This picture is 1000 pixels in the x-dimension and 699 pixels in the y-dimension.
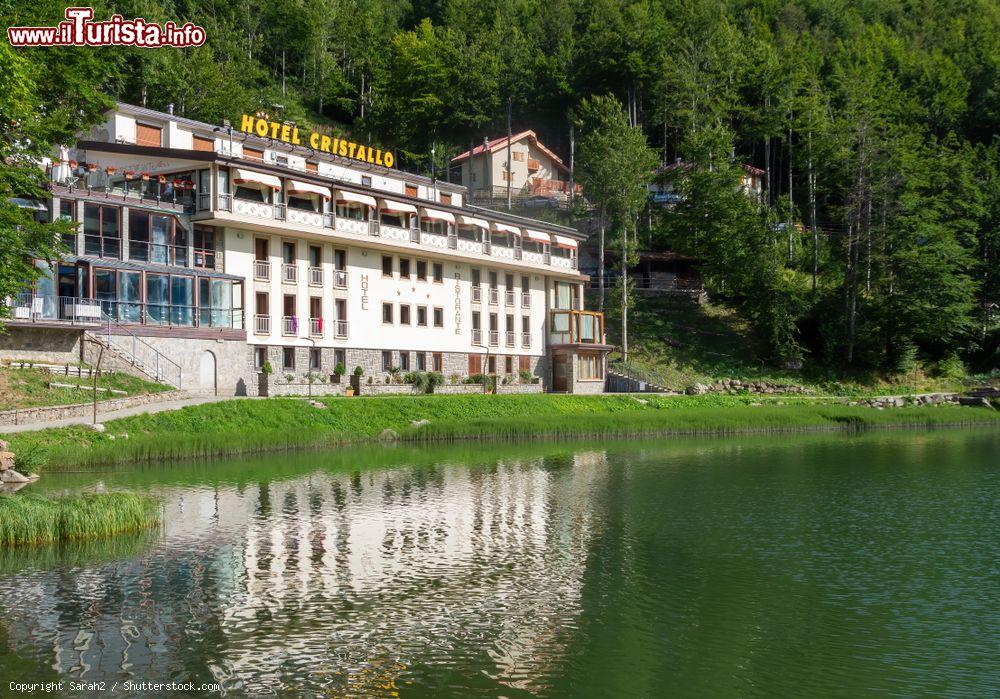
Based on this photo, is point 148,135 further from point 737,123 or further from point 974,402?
point 737,123

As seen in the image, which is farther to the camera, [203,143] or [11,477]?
[203,143]

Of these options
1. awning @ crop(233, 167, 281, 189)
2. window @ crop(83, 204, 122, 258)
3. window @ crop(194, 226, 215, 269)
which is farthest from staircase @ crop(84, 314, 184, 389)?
awning @ crop(233, 167, 281, 189)

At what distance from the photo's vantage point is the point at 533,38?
408 ft

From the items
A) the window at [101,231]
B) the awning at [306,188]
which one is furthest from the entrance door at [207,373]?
the awning at [306,188]

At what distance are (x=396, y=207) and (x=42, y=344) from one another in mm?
25977

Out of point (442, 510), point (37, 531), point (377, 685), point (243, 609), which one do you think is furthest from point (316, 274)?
point (377, 685)

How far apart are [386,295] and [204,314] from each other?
15.4 metres

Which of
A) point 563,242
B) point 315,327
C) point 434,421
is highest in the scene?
point 563,242

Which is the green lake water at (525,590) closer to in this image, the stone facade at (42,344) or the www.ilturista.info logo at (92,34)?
the stone facade at (42,344)

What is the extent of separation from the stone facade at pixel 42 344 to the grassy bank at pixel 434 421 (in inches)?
305

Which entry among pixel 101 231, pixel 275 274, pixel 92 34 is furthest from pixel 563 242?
pixel 92 34

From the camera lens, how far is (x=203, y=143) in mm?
64250

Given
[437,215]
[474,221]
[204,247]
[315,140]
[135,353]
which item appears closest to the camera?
[135,353]

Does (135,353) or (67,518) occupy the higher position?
(135,353)
